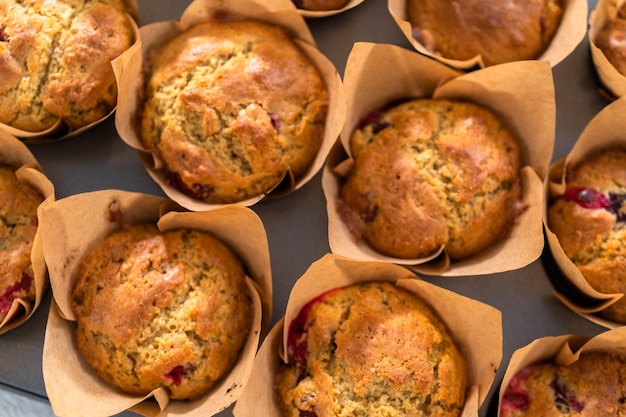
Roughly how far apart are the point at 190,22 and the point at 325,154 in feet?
2.22

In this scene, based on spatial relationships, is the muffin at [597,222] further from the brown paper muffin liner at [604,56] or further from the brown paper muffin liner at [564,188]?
the brown paper muffin liner at [604,56]

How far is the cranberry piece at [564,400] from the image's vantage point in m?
1.77

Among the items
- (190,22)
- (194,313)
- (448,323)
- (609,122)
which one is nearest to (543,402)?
(448,323)

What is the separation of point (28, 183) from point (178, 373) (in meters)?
0.83

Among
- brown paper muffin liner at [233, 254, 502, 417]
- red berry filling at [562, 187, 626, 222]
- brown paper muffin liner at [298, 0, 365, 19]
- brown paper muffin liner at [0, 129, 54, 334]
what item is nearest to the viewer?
brown paper muffin liner at [233, 254, 502, 417]

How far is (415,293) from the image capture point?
186 cm

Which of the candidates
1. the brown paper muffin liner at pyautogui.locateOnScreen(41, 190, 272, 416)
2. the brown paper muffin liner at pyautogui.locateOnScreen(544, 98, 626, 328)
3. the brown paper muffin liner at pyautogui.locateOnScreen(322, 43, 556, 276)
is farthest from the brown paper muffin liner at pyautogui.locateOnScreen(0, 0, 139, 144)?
the brown paper muffin liner at pyautogui.locateOnScreen(544, 98, 626, 328)

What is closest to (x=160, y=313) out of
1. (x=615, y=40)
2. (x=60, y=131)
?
(x=60, y=131)

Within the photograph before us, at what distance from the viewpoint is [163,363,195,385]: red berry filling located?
1.76 m

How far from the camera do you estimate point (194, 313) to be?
1.76 metres

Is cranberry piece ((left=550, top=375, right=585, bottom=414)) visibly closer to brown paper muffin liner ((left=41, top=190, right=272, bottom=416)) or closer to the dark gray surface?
the dark gray surface

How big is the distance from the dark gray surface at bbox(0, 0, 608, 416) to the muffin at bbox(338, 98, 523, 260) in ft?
0.56

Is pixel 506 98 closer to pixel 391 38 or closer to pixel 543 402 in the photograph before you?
pixel 391 38

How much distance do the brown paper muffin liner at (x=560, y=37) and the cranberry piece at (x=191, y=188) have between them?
2.81 feet
